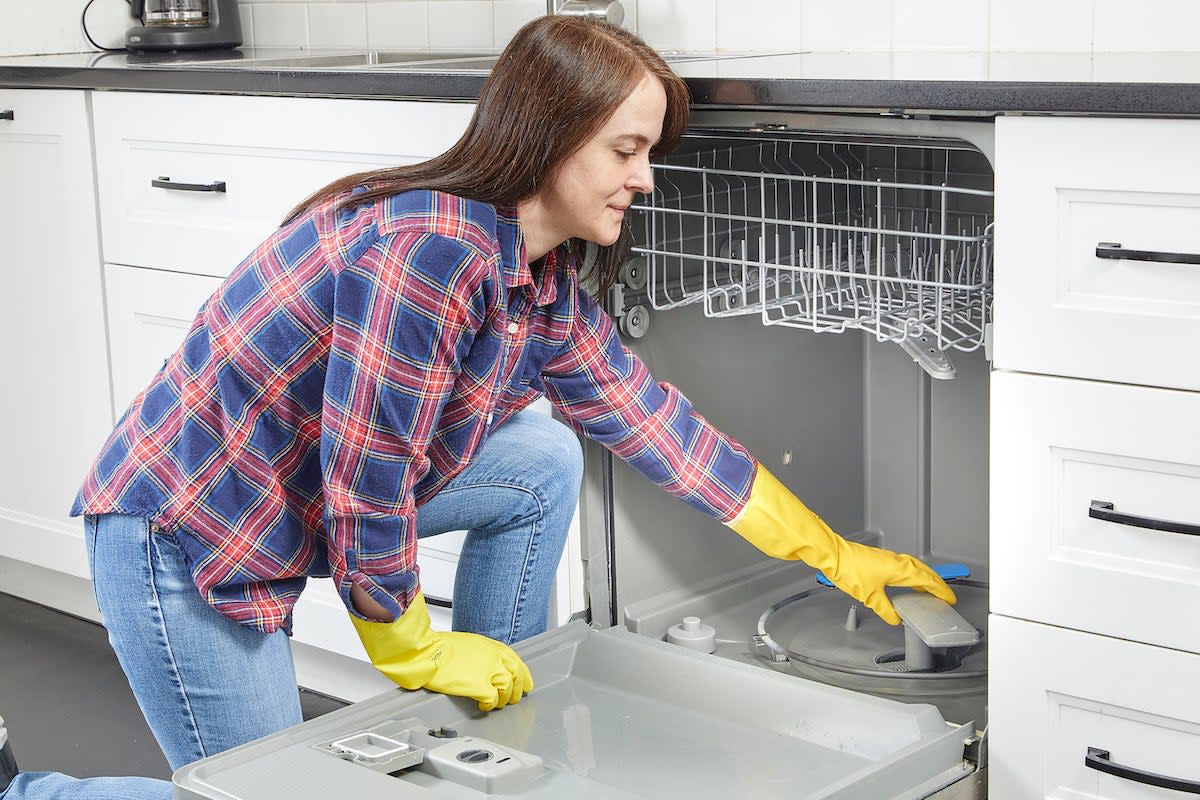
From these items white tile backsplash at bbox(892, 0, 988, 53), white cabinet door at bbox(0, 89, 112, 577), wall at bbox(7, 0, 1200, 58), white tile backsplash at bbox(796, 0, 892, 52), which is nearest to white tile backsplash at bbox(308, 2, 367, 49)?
wall at bbox(7, 0, 1200, 58)

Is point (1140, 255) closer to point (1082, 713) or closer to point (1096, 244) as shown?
point (1096, 244)

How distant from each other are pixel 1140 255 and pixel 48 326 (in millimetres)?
1667

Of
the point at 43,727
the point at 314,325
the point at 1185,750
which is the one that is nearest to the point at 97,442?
the point at 43,727

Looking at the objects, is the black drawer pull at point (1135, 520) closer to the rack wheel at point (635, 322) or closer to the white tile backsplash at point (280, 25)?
the rack wheel at point (635, 322)

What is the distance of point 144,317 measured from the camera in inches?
81.4

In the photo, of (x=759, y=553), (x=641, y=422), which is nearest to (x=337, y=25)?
(x=759, y=553)

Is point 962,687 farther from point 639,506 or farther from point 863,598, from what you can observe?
point 639,506

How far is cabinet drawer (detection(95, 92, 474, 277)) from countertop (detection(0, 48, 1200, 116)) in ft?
0.08

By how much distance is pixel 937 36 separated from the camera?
1865 mm

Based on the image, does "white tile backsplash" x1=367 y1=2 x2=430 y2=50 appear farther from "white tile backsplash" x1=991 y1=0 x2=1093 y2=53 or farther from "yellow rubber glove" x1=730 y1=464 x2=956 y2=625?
"yellow rubber glove" x1=730 y1=464 x2=956 y2=625

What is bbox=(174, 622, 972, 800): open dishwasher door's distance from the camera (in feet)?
3.92

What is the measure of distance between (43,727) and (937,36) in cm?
153

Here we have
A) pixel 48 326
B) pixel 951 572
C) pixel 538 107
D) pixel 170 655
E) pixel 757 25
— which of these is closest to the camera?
pixel 538 107

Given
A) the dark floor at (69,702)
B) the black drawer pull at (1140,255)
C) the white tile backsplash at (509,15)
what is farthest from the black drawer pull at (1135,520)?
the white tile backsplash at (509,15)
